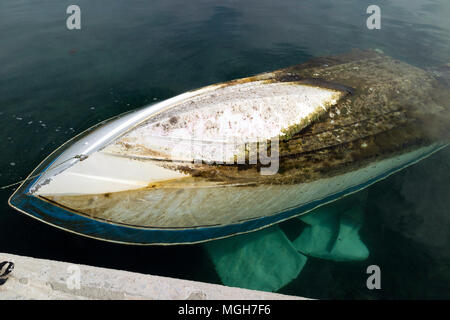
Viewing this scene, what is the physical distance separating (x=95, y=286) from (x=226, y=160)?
2311 millimetres

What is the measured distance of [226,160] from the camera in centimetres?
384

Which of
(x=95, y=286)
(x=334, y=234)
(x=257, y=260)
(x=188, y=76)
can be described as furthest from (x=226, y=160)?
(x=188, y=76)

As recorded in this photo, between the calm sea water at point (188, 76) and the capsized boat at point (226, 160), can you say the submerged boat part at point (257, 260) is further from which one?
the capsized boat at point (226, 160)

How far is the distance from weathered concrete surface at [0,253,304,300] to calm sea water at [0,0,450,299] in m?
1.10

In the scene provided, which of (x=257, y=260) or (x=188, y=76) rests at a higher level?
(x=188, y=76)

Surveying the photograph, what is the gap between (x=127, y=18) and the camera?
1067 cm

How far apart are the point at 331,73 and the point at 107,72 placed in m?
6.50

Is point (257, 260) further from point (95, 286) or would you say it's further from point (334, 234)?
point (95, 286)

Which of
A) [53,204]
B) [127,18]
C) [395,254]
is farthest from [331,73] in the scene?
[127,18]

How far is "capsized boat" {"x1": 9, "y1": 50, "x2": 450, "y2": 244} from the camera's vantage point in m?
3.52

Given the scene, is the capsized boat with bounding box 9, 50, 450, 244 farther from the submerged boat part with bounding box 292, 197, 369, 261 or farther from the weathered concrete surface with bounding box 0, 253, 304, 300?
the weathered concrete surface with bounding box 0, 253, 304, 300

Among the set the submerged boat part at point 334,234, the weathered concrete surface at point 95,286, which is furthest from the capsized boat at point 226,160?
the weathered concrete surface at point 95,286
